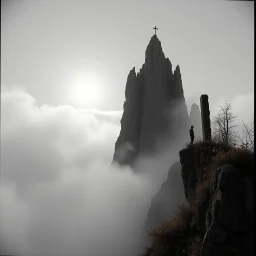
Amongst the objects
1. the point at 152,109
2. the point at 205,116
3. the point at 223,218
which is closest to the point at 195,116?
the point at 152,109

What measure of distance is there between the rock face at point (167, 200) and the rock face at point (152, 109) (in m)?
22.4

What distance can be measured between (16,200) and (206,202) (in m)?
134

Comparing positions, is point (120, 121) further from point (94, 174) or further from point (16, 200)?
point (16, 200)

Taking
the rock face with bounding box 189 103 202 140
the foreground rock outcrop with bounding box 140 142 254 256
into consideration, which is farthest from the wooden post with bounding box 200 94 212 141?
the rock face with bounding box 189 103 202 140

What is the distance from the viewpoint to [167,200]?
1593 inches

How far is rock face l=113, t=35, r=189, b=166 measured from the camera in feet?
215

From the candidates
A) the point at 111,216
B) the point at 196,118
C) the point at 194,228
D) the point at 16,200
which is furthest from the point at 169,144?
the point at 16,200

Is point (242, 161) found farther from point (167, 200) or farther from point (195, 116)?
point (195, 116)

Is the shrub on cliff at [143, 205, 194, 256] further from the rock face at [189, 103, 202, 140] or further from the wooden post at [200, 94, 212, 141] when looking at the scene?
the rock face at [189, 103, 202, 140]

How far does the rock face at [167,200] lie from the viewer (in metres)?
38.8

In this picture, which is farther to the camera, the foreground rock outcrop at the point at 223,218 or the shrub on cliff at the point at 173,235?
the shrub on cliff at the point at 173,235

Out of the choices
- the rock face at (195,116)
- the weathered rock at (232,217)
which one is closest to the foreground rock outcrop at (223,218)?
the weathered rock at (232,217)

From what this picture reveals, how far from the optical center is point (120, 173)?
69.2m

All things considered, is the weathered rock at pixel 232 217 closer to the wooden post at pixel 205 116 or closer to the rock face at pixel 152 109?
the wooden post at pixel 205 116
